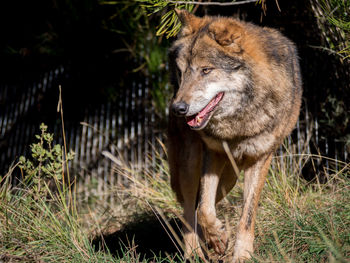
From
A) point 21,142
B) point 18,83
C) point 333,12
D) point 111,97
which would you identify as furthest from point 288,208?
point 18,83

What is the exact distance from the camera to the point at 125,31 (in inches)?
333

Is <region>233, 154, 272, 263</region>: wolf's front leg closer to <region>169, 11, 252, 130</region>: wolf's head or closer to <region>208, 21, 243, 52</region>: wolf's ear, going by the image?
<region>169, 11, 252, 130</region>: wolf's head

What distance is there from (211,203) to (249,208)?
0.33 metres

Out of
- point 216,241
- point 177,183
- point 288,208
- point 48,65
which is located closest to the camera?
point 216,241

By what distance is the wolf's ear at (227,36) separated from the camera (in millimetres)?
3941

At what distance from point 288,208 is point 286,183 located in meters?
0.56

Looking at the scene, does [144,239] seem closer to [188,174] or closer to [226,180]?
[188,174]

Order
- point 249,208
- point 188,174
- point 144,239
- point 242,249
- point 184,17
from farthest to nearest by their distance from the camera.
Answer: point 144,239 < point 188,174 < point 184,17 < point 249,208 < point 242,249

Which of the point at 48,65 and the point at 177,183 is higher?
the point at 48,65

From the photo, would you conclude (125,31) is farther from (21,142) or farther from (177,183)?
(177,183)

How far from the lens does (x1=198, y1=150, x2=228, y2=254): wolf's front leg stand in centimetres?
392

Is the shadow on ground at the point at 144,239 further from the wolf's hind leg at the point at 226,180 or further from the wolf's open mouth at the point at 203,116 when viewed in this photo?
the wolf's open mouth at the point at 203,116

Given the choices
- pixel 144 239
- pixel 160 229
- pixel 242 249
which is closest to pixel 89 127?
pixel 160 229

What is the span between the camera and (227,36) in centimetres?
395
